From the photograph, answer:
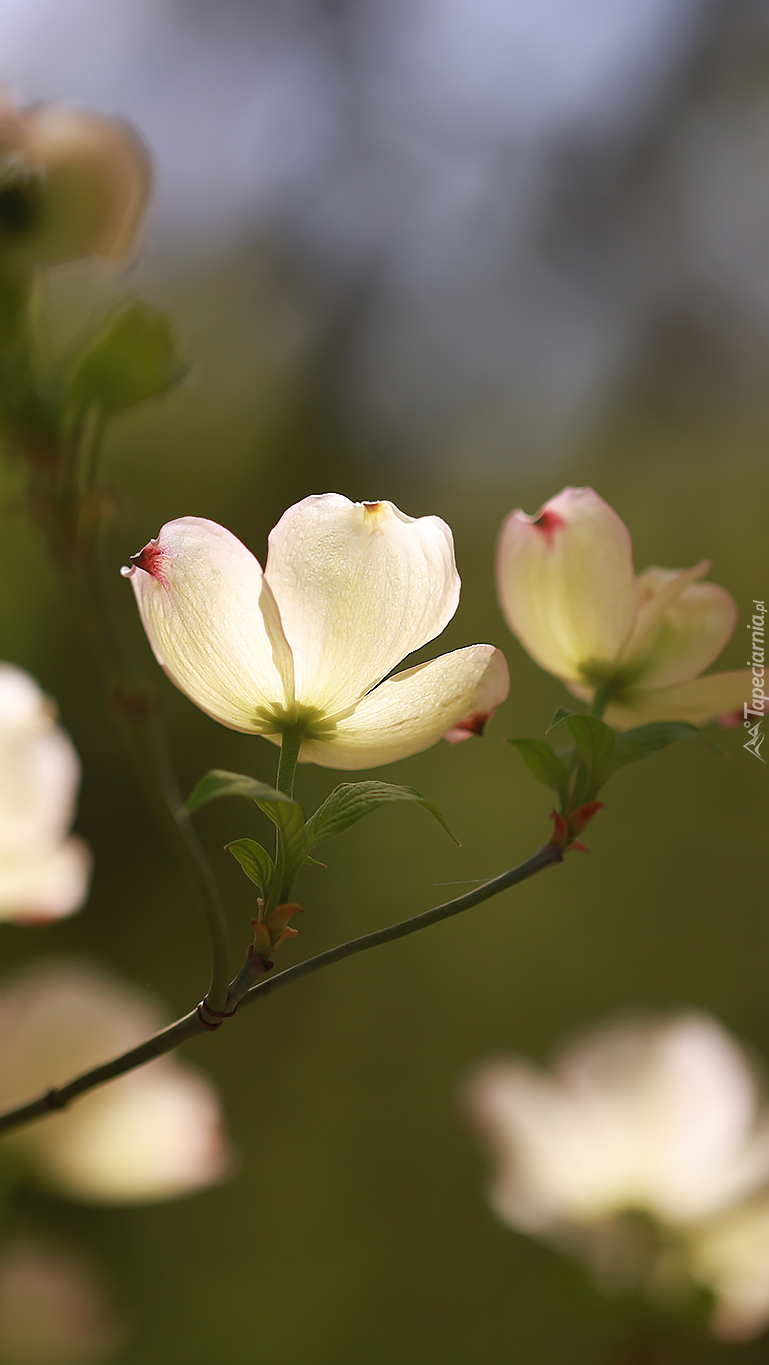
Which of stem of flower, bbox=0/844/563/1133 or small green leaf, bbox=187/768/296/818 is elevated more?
small green leaf, bbox=187/768/296/818

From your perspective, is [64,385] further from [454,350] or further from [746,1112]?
[454,350]

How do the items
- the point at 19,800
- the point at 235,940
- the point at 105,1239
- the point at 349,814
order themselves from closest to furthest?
the point at 349,814 < the point at 19,800 < the point at 235,940 < the point at 105,1239

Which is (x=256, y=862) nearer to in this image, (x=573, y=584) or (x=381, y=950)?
(x=573, y=584)

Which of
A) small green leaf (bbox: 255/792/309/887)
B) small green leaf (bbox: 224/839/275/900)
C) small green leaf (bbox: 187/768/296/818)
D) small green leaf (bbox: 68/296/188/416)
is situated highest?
small green leaf (bbox: 68/296/188/416)

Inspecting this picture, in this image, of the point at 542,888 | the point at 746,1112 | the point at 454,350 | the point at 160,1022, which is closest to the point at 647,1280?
the point at 746,1112

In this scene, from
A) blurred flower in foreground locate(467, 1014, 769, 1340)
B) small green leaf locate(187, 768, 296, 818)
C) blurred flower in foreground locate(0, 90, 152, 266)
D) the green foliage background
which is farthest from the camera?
the green foliage background

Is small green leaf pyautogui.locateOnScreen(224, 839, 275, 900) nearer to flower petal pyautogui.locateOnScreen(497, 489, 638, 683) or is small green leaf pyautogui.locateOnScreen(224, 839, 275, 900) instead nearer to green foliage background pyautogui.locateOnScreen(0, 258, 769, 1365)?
flower petal pyautogui.locateOnScreen(497, 489, 638, 683)

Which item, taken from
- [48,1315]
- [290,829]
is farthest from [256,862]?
[48,1315]

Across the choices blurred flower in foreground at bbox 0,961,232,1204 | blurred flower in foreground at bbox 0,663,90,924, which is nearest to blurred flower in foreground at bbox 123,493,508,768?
blurred flower in foreground at bbox 0,663,90,924
